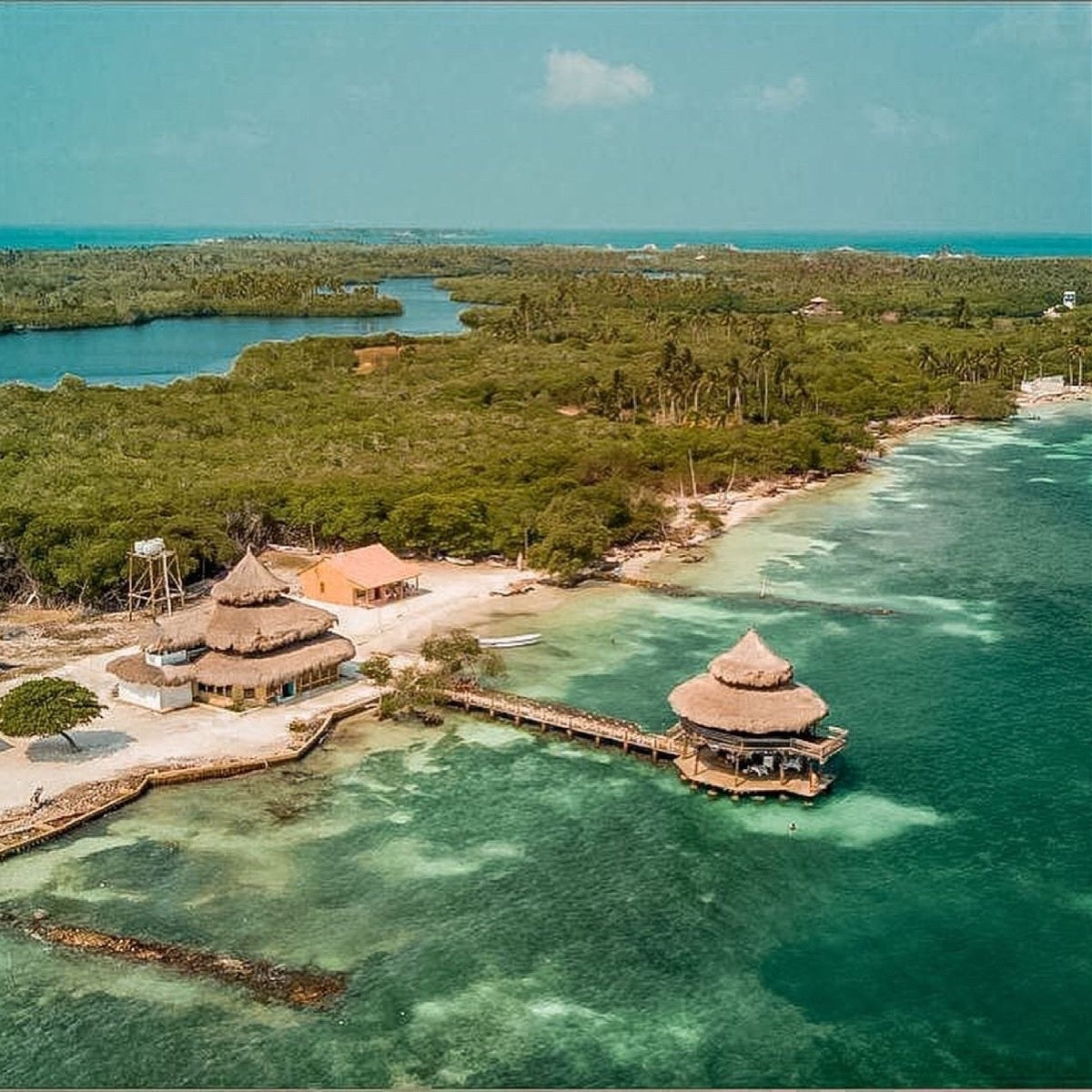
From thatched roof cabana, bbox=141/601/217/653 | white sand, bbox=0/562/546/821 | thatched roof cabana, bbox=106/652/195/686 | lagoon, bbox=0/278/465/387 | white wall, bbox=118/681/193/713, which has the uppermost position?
lagoon, bbox=0/278/465/387

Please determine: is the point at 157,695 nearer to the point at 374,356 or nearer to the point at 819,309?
the point at 374,356

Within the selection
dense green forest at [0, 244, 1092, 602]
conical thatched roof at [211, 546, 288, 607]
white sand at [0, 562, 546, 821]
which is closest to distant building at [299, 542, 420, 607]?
white sand at [0, 562, 546, 821]

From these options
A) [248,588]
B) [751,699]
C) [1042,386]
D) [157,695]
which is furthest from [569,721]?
[1042,386]

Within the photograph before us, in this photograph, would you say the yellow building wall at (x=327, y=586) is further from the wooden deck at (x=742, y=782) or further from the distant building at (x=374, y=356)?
the distant building at (x=374, y=356)

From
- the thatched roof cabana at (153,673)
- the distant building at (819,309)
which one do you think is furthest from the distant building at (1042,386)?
the thatched roof cabana at (153,673)

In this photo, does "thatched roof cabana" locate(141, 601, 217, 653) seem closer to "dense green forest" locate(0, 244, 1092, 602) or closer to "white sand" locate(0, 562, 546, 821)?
"white sand" locate(0, 562, 546, 821)

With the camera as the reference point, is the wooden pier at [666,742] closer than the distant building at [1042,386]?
Yes

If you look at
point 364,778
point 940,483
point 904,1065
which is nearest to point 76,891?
point 364,778
